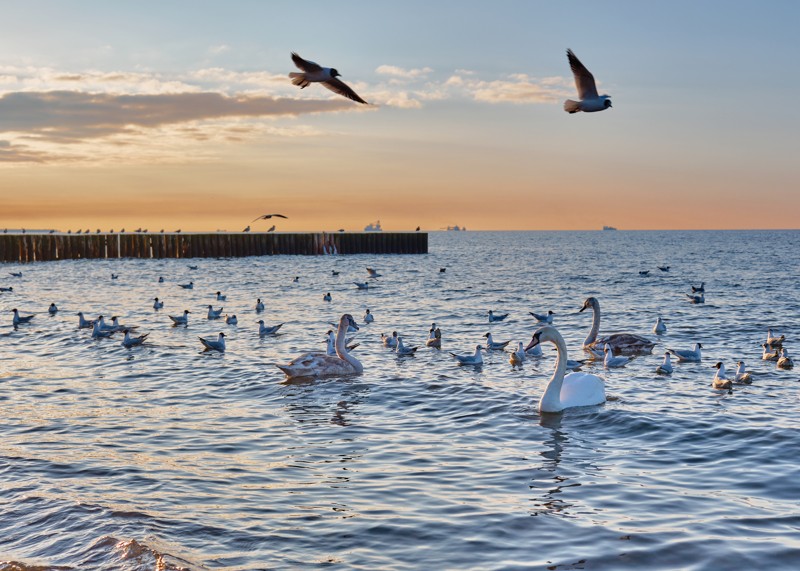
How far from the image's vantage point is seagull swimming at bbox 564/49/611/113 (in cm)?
1446

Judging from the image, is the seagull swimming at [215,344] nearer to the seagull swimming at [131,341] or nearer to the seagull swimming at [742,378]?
the seagull swimming at [131,341]

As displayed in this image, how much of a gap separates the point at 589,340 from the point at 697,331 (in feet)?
21.1

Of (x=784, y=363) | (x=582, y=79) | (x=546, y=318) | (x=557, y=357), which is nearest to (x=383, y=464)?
(x=557, y=357)

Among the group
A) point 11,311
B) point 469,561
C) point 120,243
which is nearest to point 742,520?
point 469,561

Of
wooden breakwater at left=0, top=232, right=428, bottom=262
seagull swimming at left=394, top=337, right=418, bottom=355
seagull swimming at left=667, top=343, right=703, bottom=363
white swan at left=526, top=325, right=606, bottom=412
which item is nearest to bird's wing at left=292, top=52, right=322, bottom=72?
white swan at left=526, top=325, right=606, bottom=412

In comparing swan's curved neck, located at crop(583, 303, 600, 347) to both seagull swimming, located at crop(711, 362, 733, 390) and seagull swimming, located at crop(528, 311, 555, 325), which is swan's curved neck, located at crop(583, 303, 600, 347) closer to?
seagull swimming, located at crop(528, 311, 555, 325)

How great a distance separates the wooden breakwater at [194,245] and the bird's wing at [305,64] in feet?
239

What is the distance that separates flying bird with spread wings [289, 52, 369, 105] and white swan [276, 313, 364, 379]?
5751 mm

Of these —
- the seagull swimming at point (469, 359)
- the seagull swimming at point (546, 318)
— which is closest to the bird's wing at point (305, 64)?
the seagull swimming at point (469, 359)

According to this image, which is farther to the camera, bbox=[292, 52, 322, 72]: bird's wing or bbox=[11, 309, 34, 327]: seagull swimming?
bbox=[11, 309, 34, 327]: seagull swimming

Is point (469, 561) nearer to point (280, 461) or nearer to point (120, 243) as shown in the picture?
point (280, 461)

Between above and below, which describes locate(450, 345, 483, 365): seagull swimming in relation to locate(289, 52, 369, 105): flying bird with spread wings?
below

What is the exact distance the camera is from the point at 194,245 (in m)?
87.3

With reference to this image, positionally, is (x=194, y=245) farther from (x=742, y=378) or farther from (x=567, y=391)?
(x=567, y=391)
